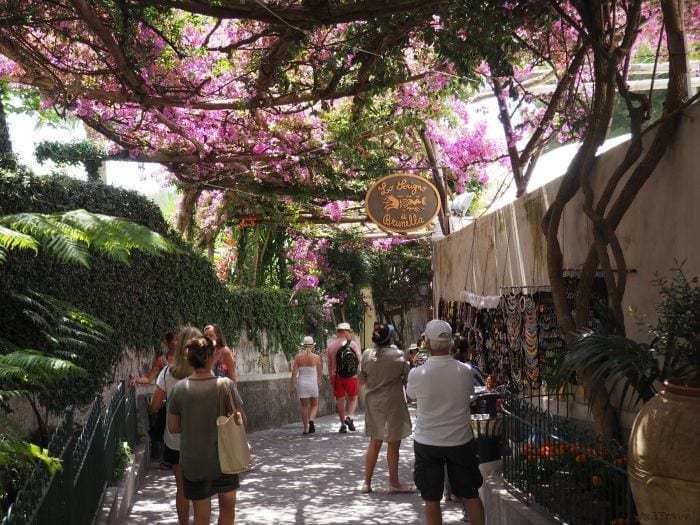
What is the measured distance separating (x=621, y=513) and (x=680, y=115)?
10.1 ft

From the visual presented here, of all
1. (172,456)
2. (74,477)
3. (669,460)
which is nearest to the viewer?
(669,460)

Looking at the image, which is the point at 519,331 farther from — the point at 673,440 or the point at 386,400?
the point at 673,440

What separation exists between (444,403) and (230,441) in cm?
166

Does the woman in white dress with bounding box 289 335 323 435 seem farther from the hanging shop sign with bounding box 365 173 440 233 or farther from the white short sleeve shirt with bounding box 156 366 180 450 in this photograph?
the white short sleeve shirt with bounding box 156 366 180 450

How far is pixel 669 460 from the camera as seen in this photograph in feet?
14.4

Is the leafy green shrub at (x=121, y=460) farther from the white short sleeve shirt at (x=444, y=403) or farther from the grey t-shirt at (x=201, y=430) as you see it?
the white short sleeve shirt at (x=444, y=403)

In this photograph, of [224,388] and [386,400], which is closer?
[224,388]

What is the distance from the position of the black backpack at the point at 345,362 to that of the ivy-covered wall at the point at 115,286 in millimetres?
2275

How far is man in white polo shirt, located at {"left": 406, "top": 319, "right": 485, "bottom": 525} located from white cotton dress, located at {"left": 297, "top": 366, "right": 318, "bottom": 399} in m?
8.43

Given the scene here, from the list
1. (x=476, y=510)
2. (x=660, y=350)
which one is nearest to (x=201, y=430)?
(x=476, y=510)

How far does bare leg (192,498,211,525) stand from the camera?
6242mm

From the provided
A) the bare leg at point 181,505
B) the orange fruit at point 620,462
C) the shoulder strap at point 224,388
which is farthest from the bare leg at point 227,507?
the orange fruit at point 620,462

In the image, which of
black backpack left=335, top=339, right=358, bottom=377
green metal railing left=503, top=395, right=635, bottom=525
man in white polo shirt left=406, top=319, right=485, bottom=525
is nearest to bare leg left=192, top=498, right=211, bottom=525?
man in white polo shirt left=406, top=319, right=485, bottom=525

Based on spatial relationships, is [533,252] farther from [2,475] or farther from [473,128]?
[473,128]
